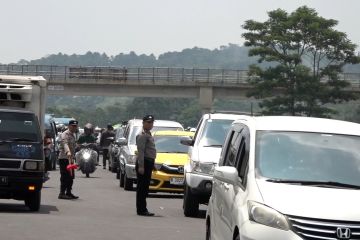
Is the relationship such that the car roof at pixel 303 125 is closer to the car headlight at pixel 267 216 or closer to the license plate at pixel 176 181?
the car headlight at pixel 267 216

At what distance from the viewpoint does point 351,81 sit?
8725 cm

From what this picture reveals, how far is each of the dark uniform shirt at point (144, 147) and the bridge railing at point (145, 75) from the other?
231ft

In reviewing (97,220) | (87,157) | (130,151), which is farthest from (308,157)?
(87,157)

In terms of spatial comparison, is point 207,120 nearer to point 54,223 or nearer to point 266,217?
point 54,223

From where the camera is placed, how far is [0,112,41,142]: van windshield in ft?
63.0

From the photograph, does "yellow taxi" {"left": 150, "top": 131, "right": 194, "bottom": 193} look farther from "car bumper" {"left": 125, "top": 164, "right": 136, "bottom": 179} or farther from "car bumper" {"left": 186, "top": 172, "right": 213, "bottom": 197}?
"car bumper" {"left": 186, "top": 172, "right": 213, "bottom": 197}

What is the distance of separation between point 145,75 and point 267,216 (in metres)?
81.9

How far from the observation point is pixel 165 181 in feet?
80.7

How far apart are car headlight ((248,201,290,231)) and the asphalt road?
582cm

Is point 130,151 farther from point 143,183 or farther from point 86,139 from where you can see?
point 143,183

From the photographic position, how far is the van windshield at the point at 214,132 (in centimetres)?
2050

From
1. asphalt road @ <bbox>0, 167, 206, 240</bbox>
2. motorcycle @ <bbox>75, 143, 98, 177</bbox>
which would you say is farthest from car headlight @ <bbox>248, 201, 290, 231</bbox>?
motorcycle @ <bbox>75, 143, 98, 177</bbox>

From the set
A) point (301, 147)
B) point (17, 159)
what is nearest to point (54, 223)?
point (17, 159)

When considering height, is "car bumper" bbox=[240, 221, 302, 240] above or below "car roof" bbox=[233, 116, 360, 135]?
below
